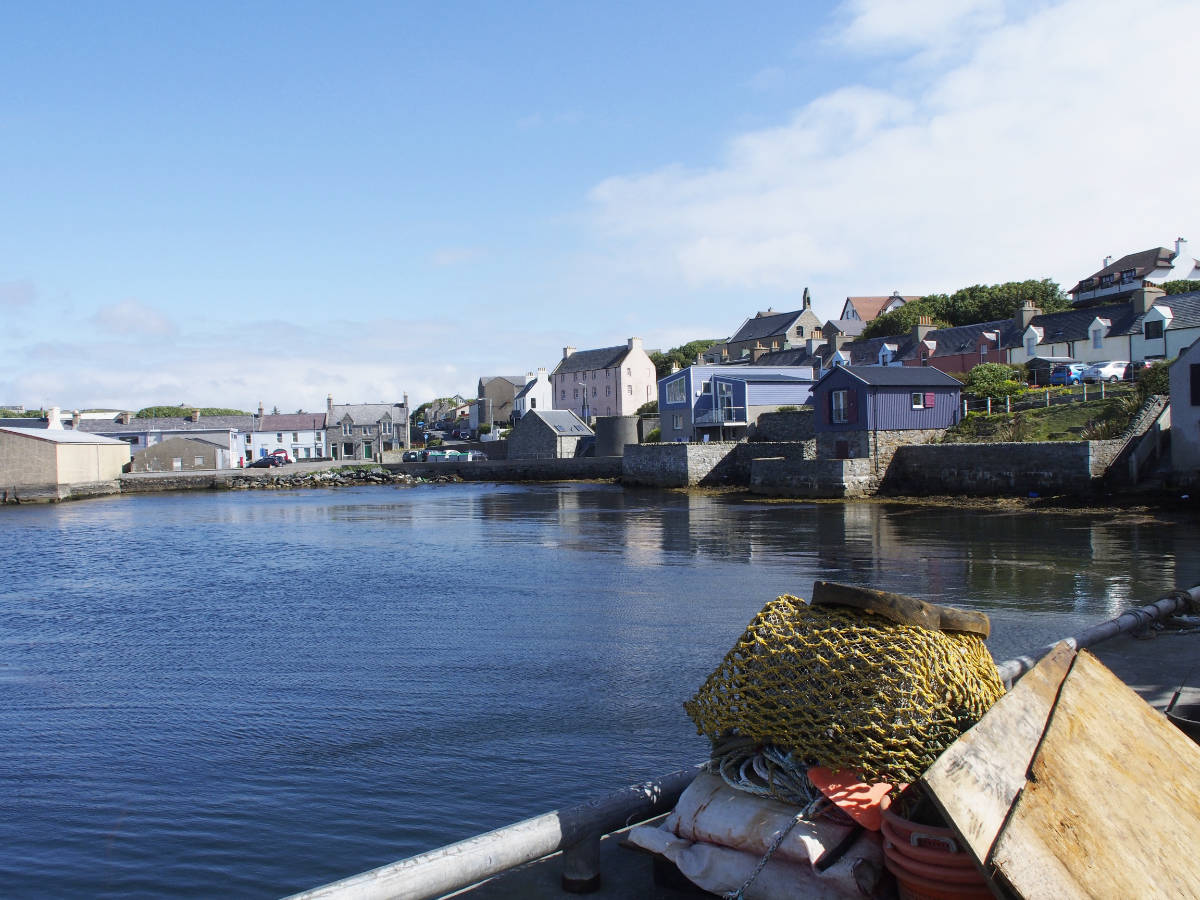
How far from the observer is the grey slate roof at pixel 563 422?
244 feet

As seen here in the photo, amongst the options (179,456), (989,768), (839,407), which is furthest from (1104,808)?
(179,456)

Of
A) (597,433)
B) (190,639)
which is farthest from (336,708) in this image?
(597,433)

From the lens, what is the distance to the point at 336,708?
1084cm

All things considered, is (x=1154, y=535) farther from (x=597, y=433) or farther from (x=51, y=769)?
(x=597, y=433)

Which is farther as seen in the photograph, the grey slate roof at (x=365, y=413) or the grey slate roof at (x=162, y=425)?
the grey slate roof at (x=365, y=413)

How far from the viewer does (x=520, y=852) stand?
15.3 feet

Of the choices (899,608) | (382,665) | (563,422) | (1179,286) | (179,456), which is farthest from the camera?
(179,456)

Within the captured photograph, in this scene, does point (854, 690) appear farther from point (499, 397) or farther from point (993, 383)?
point (499, 397)

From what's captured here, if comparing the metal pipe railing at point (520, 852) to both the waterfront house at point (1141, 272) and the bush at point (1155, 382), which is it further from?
the waterfront house at point (1141, 272)

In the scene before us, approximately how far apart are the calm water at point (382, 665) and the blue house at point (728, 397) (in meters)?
25.3

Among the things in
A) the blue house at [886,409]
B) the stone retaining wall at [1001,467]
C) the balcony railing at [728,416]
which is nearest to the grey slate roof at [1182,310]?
the blue house at [886,409]

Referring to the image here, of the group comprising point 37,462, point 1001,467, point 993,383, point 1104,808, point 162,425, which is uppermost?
point 162,425

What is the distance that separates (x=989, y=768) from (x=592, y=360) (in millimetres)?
96304

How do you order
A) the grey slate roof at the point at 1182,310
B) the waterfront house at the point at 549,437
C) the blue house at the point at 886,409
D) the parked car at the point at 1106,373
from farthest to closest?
the waterfront house at the point at 549,437
the grey slate roof at the point at 1182,310
the parked car at the point at 1106,373
the blue house at the point at 886,409
